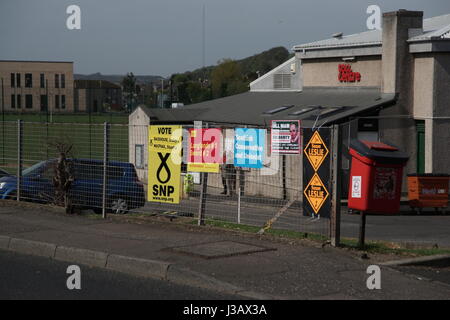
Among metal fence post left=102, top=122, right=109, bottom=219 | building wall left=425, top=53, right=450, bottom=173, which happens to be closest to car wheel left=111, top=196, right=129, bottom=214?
metal fence post left=102, top=122, right=109, bottom=219

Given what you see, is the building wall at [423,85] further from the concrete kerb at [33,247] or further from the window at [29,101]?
the window at [29,101]

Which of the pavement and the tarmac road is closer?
the tarmac road

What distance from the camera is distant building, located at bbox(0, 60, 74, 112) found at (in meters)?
53.9

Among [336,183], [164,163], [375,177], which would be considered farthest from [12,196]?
[375,177]

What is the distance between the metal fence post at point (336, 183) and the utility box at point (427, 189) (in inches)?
574

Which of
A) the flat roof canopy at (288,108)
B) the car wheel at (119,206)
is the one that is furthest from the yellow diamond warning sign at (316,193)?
the flat roof canopy at (288,108)

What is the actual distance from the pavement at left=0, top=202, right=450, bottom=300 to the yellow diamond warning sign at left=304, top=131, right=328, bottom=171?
1208 millimetres

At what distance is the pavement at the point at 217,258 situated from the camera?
8.15 metres

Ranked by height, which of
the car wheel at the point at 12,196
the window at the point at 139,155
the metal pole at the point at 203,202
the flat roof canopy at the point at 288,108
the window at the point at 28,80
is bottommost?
the car wheel at the point at 12,196

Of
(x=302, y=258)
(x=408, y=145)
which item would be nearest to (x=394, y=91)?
(x=408, y=145)

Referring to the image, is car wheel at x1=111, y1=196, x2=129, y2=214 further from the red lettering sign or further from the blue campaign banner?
the red lettering sign

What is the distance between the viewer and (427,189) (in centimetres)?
2425

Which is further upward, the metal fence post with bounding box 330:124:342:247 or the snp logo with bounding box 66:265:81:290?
the metal fence post with bounding box 330:124:342:247

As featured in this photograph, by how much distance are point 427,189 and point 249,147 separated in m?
14.3
